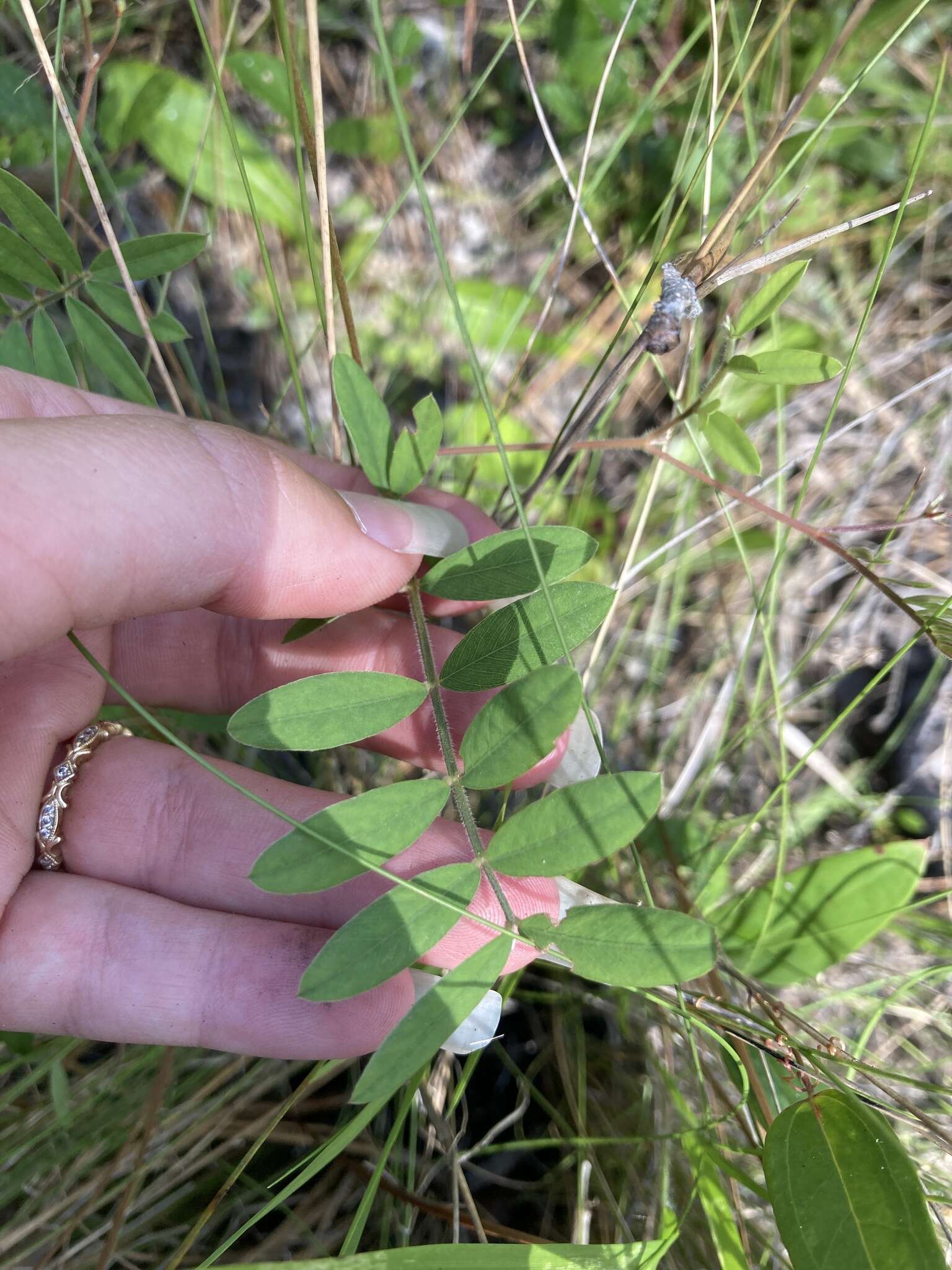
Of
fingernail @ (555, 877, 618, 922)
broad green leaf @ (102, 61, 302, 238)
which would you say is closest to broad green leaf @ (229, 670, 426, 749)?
fingernail @ (555, 877, 618, 922)

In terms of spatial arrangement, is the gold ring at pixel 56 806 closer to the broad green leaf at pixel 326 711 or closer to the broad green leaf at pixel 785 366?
the broad green leaf at pixel 326 711

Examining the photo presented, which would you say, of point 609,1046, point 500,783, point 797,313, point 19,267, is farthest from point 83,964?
point 797,313

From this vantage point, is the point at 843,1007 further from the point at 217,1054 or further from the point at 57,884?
the point at 57,884

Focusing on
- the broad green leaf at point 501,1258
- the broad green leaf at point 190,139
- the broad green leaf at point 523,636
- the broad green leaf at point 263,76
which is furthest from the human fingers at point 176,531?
the broad green leaf at point 263,76

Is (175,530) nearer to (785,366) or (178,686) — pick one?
(178,686)

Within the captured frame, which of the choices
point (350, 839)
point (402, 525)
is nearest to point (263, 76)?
point (402, 525)

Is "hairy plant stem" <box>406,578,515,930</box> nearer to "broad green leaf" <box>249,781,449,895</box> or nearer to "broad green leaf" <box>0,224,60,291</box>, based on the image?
"broad green leaf" <box>249,781,449,895</box>

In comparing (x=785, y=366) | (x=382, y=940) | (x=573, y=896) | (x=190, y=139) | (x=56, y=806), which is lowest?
(x=56, y=806)
